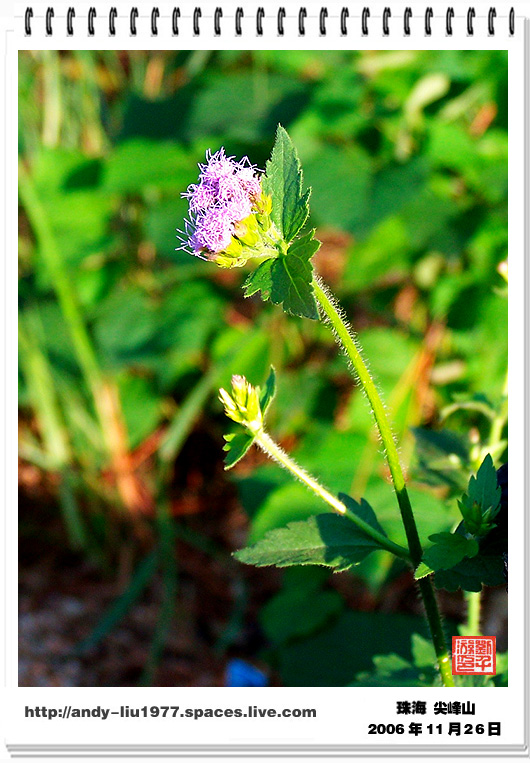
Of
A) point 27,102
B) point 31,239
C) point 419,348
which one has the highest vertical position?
point 27,102

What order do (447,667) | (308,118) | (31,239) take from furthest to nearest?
(31,239) → (308,118) → (447,667)

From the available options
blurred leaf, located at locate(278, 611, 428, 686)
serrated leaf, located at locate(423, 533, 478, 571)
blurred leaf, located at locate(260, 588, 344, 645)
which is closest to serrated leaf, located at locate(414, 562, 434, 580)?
serrated leaf, located at locate(423, 533, 478, 571)

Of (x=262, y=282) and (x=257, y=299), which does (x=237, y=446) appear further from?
(x=257, y=299)

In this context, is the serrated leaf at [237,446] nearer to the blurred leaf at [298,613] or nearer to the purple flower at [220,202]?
the purple flower at [220,202]

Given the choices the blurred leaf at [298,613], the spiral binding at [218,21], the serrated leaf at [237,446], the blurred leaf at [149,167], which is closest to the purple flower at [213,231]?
the serrated leaf at [237,446]

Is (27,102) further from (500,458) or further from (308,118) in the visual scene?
(500,458)

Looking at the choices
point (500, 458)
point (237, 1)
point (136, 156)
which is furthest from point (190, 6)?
point (136, 156)

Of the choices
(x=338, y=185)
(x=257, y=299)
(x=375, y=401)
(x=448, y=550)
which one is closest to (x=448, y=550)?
(x=448, y=550)

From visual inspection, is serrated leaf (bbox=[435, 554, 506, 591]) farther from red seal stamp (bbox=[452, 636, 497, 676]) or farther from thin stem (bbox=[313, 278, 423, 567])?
red seal stamp (bbox=[452, 636, 497, 676])
